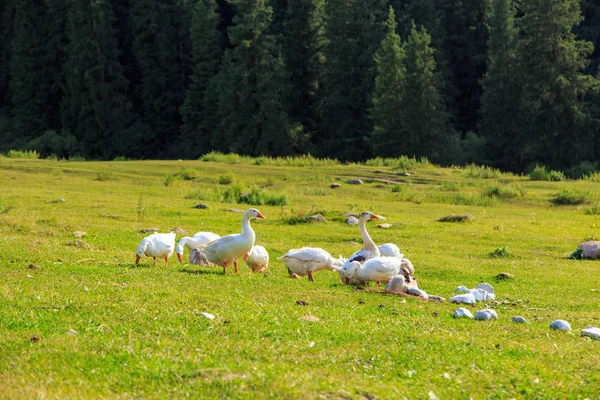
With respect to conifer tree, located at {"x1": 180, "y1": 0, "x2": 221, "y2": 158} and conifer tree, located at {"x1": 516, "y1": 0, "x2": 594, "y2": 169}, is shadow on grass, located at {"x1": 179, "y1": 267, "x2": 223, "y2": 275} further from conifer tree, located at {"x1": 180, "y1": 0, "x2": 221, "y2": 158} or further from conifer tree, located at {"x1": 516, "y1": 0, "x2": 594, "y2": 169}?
conifer tree, located at {"x1": 180, "y1": 0, "x2": 221, "y2": 158}

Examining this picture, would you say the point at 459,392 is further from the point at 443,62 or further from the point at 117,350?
the point at 443,62

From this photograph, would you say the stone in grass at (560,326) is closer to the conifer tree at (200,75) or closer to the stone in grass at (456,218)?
the stone in grass at (456,218)

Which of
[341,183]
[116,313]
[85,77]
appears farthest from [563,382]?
[85,77]

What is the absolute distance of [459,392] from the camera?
649 cm

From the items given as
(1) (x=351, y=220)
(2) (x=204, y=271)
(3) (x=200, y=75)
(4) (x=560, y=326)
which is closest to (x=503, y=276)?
(2) (x=204, y=271)

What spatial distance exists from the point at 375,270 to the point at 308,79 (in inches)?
2158

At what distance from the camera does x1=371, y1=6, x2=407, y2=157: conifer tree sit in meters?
55.6

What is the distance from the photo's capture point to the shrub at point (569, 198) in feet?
96.4

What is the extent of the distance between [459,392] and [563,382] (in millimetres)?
971

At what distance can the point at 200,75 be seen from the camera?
68375mm

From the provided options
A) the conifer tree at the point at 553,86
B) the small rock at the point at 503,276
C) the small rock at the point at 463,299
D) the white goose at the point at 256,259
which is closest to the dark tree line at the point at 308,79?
the conifer tree at the point at 553,86

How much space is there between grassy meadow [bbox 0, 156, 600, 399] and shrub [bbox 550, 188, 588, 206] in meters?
5.48

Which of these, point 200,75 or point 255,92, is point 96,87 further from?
point 255,92

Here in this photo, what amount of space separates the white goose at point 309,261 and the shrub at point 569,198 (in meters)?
18.6
